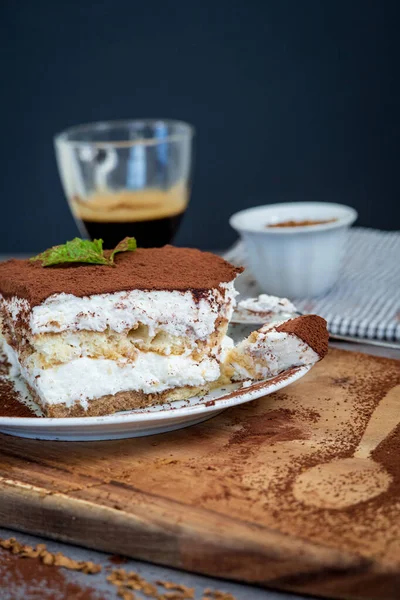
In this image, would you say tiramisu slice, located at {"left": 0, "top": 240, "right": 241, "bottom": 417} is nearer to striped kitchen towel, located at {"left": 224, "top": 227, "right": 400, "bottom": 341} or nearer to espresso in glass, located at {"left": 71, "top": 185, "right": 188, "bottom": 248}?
striped kitchen towel, located at {"left": 224, "top": 227, "right": 400, "bottom": 341}

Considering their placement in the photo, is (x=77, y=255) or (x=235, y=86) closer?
(x=77, y=255)

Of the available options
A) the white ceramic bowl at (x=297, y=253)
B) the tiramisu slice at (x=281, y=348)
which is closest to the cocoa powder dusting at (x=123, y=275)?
the tiramisu slice at (x=281, y=348)

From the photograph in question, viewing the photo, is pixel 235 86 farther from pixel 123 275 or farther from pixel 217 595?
pixel 217 595

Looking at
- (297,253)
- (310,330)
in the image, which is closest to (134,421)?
(310,330)

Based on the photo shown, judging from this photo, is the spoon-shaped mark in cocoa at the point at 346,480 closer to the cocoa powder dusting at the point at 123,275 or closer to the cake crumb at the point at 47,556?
the cake crumb at the point at 47,556

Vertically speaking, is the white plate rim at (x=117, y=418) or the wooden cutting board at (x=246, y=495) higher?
the white plate rim at (x=117, y=418)
